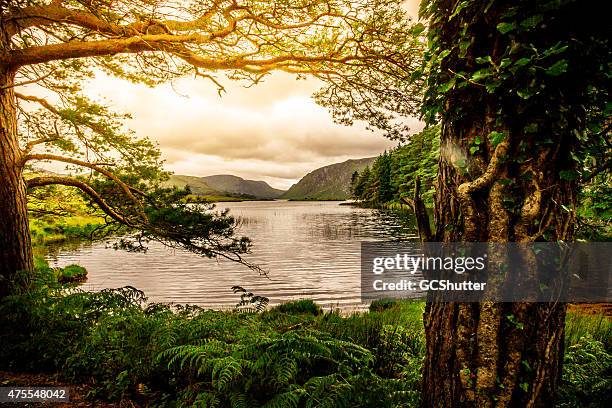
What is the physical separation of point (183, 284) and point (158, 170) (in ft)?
35.8

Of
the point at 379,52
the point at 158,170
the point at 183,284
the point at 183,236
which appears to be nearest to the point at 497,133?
the point at 379,52

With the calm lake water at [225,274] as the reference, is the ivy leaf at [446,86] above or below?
above

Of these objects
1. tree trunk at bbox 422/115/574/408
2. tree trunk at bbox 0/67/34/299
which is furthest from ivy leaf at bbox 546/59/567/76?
tree trunk at bbox 0/67/34/299

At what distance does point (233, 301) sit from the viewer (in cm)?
1320

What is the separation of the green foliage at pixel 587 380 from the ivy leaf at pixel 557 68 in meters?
2.59

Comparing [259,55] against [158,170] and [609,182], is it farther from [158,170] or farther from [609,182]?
[609,182]

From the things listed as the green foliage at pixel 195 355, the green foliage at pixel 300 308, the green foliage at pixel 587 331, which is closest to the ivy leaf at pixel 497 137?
the green foliage at pixel 195 355

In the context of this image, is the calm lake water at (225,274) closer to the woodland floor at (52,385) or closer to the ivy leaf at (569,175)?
the woodland floor at (52,385)

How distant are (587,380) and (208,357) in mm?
3422

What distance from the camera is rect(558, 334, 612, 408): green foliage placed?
102 inches

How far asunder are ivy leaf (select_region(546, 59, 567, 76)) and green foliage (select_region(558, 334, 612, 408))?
259 cm

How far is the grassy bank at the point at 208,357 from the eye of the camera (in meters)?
2.28

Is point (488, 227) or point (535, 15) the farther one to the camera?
point (488, 227)

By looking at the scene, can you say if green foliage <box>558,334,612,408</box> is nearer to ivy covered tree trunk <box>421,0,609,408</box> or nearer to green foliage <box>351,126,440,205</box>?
ivy covered tree trunk <box>421,0,609,408</box>
